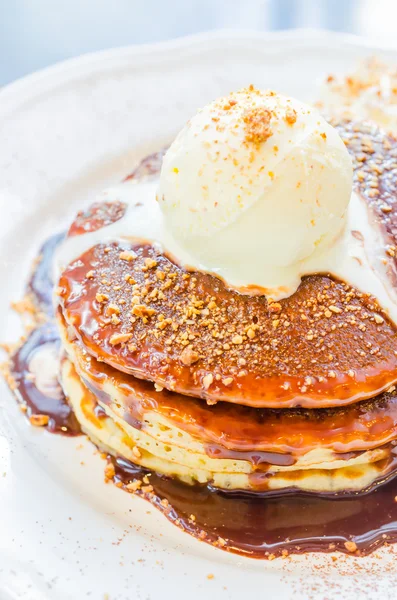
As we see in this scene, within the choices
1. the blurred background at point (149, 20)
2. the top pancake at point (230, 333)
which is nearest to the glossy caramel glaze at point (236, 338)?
the top pancake at point (230, 333)

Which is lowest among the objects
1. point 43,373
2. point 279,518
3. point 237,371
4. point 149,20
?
point 279,518

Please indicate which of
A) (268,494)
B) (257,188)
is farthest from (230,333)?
(268,494)

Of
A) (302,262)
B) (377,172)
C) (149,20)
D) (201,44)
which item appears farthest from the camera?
(149,20)

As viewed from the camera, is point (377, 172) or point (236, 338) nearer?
point (236, 338)

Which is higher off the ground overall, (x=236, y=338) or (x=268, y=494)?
(x=236, y=338)

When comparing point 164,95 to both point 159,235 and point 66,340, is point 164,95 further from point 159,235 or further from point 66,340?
point 66,340

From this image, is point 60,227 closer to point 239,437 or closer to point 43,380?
point 43,380
